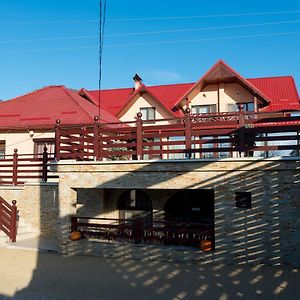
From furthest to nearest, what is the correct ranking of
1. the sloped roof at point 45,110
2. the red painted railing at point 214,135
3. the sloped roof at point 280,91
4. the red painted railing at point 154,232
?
the sloped roof at point 280,91
the sloped roof at point 45,110
the red painted railing at point 154,232
the red painted railing at point 214,135

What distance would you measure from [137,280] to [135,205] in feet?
17.7

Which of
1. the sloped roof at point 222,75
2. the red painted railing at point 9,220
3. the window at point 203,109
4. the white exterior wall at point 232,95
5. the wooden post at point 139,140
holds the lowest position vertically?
the red painted railing at point 9,220

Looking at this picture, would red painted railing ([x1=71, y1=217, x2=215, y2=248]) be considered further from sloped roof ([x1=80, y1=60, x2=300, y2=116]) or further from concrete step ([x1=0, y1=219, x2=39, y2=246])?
sloped roof ([x1=80, y1=60, x2=300, y2=116])

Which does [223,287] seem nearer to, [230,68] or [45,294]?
[45,294]

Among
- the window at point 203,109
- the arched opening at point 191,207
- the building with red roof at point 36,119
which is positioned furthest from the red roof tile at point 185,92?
the arched opening at point 191,207

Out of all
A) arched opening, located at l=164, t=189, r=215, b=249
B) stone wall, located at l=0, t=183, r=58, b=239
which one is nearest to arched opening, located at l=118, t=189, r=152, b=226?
arched opening, located at l=164, t=189, r=215, b=249

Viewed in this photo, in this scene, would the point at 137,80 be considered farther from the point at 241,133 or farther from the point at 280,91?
the point at 241,133

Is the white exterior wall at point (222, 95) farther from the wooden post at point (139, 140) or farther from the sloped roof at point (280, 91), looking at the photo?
the wooden post at point (139, 140)

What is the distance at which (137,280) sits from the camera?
8.16 meters

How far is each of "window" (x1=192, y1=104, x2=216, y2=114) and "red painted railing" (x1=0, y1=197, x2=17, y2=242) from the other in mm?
13374

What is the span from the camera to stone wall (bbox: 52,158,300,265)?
8.84m

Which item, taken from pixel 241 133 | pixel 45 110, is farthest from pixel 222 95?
pixel 241 133

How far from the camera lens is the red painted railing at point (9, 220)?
1228cm

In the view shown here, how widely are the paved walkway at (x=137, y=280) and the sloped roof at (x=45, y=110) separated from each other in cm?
879
